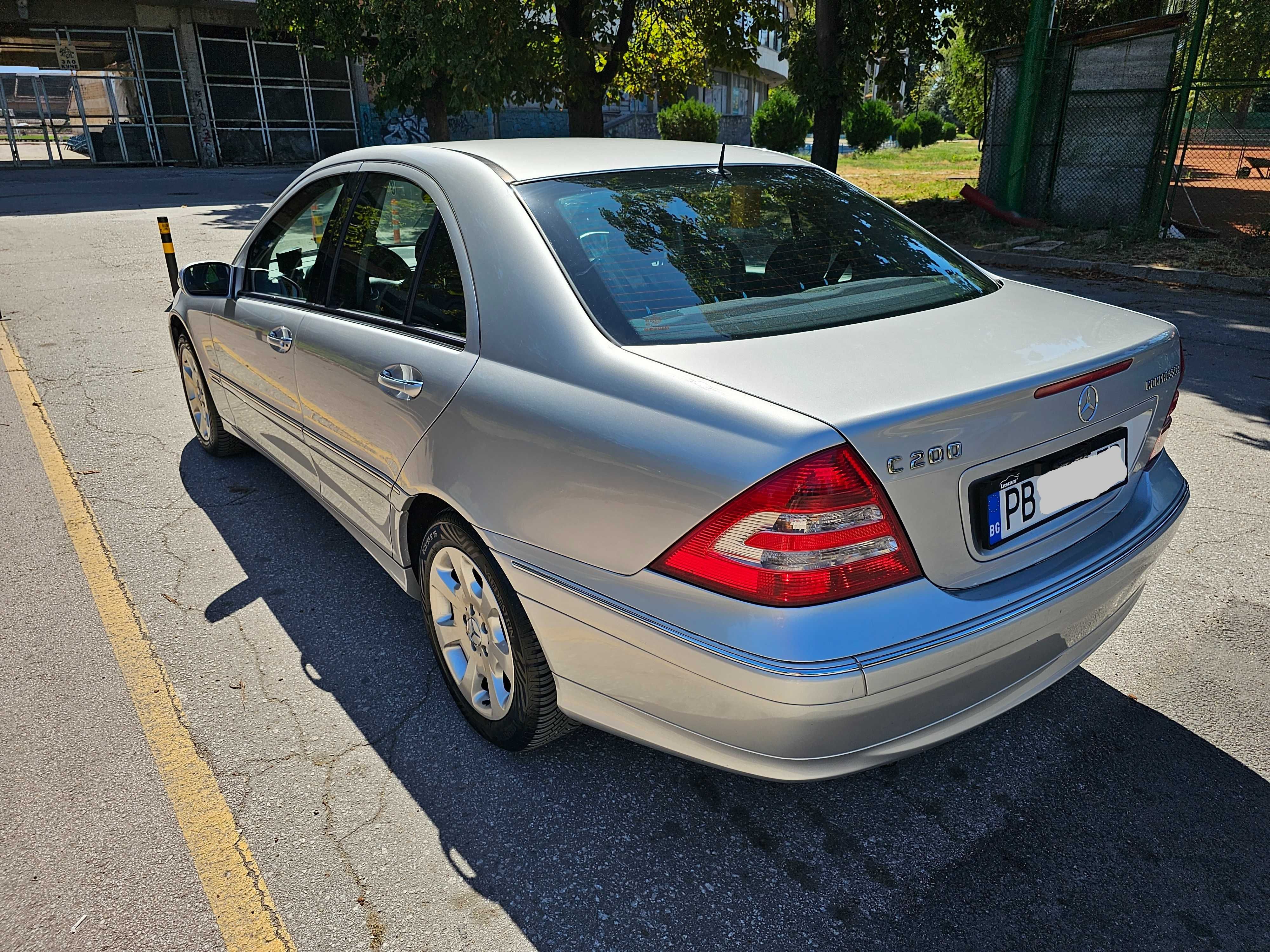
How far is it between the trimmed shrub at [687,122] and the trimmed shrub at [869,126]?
6.15 metres

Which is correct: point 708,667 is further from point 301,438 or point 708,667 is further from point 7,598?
point 7,598

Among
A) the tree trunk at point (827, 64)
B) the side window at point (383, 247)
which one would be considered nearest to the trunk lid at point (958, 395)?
the side window at point (383, 247)

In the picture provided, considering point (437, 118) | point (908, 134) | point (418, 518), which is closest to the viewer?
point (418, 518)

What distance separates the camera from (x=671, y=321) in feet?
7.48

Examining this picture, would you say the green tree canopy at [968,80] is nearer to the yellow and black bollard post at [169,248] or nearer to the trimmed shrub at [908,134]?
the trimmed shrub at [908,134]

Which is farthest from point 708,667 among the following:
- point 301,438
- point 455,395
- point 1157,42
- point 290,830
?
point 1157,42

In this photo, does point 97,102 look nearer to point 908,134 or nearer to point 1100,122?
point 1100,122

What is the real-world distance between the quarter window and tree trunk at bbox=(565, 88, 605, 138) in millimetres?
11985

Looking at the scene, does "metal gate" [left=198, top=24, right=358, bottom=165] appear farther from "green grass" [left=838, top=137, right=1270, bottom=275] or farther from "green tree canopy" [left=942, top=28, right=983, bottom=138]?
"green tree canopy" [left=942, top=28, right=983, bottom=138]

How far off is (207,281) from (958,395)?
11.7ft

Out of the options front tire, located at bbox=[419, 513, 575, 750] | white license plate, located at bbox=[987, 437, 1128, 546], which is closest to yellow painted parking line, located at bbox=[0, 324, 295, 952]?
front tire, located at bbox=[419, 513, 575, 750]

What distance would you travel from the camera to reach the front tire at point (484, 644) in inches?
94.9

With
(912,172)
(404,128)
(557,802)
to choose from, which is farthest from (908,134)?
Answer: (557,802)

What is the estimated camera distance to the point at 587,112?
14.6m
